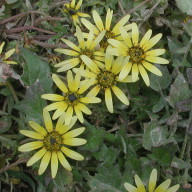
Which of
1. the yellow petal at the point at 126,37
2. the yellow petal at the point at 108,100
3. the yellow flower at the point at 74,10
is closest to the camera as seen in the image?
the yellow petal at the point at 108,100

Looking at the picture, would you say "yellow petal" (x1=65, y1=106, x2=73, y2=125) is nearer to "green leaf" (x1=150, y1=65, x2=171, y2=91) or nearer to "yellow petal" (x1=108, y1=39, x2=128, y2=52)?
"yellow petal" (x1=108, y1=39, x2=128, y2=52)

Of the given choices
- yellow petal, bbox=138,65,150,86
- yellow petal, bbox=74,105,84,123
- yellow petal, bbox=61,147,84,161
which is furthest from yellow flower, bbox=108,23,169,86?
yellow petal, bbox=61,147,84,161

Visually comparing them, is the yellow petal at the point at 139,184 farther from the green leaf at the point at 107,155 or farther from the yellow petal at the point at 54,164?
the yellow petal at the point at 54,164

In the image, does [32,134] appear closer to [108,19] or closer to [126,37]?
[126,37]

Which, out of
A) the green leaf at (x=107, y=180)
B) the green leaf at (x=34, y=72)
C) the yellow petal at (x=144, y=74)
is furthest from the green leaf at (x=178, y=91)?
the green leaf at (x=34, y=72)

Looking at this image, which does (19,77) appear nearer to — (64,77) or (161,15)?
(64,77)
